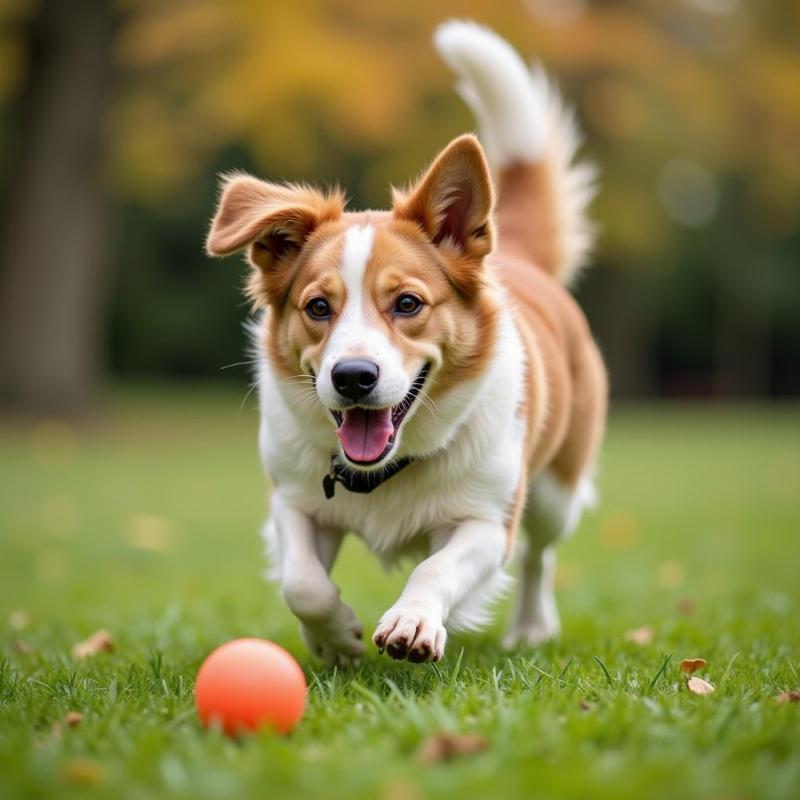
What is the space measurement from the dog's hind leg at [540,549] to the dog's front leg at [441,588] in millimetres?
996

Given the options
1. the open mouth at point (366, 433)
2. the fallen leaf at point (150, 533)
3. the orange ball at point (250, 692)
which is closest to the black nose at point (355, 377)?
the open mouth at point (366, 433)

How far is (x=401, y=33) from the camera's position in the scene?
17.5 meters

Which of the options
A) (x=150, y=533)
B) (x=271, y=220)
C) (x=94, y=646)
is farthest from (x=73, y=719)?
(x=150, y=533)

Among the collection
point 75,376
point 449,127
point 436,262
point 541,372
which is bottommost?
point 75,376

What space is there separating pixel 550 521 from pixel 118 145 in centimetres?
1538

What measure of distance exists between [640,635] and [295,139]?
15118 millimetres

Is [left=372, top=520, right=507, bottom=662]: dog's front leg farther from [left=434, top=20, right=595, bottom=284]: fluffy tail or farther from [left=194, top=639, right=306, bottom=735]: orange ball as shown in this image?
[left=434, top=20, right=595, bottom=284]: fluffy tail

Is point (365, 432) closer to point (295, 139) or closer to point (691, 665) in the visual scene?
point (691, 665)

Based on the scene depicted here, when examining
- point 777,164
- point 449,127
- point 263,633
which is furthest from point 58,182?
point 777,164

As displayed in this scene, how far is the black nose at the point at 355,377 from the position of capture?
3.44m

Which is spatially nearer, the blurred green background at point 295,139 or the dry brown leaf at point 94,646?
the dry brown leaf at point 94,646

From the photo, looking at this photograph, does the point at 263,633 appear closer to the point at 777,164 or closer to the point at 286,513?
the point at 286,513

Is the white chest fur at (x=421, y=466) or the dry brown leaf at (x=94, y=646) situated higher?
the white chest fur at (x=421, y=466)

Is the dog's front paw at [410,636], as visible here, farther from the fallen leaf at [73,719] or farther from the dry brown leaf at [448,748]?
the fallen leaf at [73,719]
